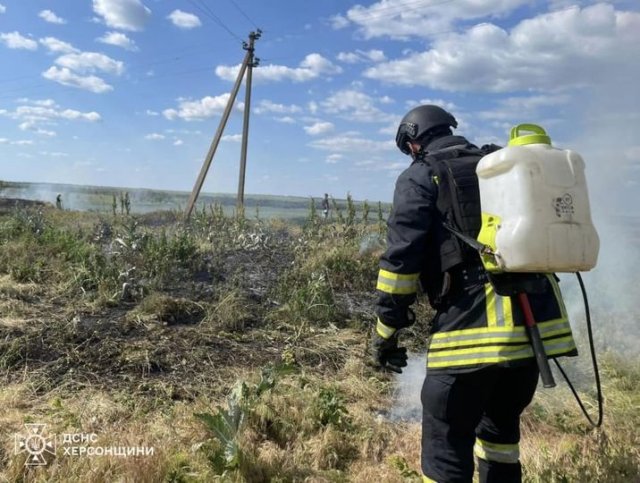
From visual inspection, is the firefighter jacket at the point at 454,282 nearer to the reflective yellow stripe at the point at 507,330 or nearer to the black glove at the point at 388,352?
the reflective yellow stripe at the point at 507,330

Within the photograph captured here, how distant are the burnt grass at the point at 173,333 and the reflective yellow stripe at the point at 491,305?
255cm

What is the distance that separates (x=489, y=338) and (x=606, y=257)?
277 inches

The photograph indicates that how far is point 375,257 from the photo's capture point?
7762mm

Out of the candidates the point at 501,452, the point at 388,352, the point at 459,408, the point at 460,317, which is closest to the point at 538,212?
the point at 460,317

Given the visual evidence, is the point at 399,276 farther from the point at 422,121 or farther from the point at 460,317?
the point at 422,121

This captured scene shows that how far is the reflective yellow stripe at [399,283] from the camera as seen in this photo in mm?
2316

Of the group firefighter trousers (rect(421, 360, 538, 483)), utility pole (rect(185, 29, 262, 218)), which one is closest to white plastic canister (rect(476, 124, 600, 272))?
firefighter trousers (rect(421, 360, 538, 483))

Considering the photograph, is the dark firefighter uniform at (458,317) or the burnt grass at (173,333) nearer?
the dark firefighter uniform at (458,317)

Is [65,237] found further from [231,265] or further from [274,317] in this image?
[274,317]

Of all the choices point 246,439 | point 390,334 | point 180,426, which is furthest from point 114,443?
point 390,334

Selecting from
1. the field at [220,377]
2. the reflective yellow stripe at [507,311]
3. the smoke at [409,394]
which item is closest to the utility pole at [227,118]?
the field at [220,377]

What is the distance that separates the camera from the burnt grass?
420 centimetres

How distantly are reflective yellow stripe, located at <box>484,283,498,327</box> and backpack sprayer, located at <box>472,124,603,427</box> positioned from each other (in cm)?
9

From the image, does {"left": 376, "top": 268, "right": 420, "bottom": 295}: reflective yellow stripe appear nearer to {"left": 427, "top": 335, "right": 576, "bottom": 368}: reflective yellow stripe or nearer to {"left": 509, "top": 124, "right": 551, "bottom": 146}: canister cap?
{"left": 427, "top": 335, "right": 576, "bottom": 368}: reflective yellow stripe
